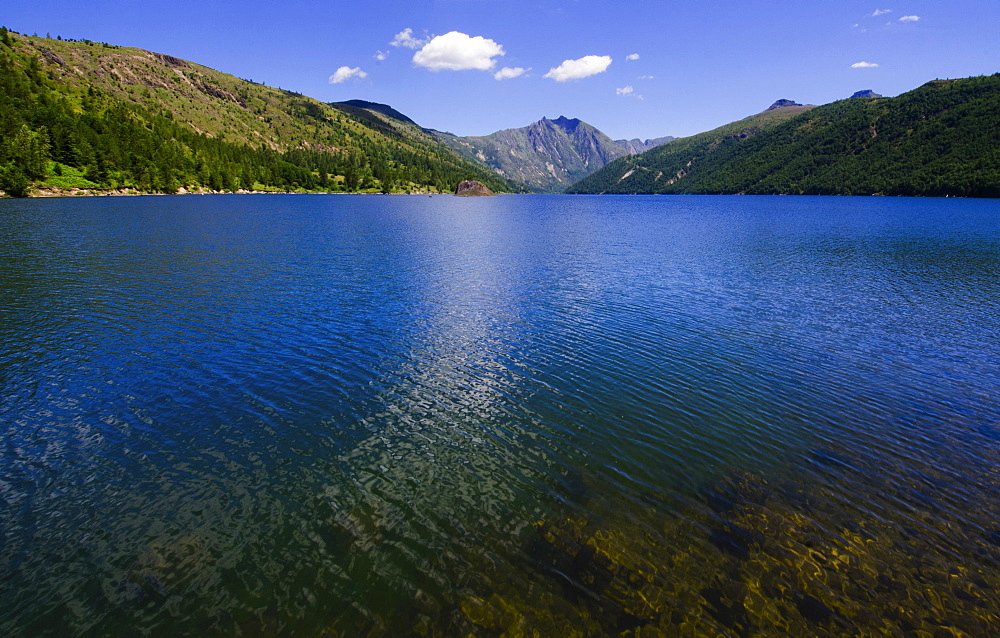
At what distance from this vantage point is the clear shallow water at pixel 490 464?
34.5 ft

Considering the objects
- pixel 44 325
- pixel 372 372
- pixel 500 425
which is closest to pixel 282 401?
pixel 372 372

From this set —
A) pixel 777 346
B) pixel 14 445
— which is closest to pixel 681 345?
pixel 777 346

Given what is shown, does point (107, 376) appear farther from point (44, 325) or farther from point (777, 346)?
point (777, 346)

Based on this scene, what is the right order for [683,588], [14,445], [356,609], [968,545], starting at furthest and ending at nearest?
[14,445] < [968,545] < [683,588] < [356,609]

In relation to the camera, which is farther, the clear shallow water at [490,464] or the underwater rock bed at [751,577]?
the clear shallow water at [490,464]

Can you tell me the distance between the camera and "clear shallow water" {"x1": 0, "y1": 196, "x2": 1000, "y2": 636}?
34.5 ft

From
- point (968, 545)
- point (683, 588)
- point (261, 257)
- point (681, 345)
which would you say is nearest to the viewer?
point (683, 588)

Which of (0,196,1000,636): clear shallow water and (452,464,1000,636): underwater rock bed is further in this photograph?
(0,196,1000,636): clear shallow water

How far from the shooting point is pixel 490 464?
630 inches

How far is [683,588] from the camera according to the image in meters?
10.9

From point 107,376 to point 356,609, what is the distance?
21229 mm

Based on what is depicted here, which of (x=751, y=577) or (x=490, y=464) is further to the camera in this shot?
(x=490, y=464)

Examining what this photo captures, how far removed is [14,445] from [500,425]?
18.9 meters

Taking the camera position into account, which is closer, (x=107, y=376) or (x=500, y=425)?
(x=500, y=425)
